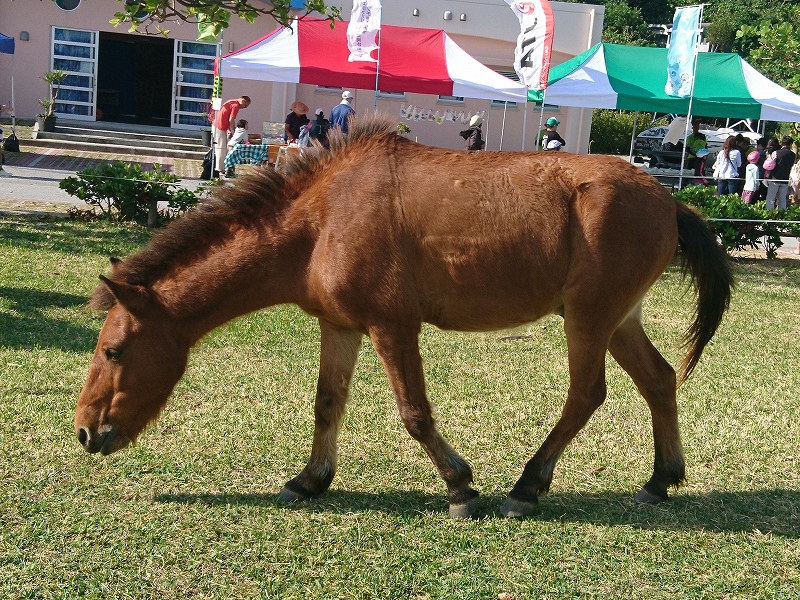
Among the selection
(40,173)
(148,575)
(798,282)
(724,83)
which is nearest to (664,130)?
(724,83)

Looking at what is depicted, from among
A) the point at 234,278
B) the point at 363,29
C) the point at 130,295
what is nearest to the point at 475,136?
the point at 363,29

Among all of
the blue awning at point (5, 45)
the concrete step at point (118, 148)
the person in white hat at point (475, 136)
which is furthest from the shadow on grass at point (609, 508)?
the concrete step at point (118, 148)

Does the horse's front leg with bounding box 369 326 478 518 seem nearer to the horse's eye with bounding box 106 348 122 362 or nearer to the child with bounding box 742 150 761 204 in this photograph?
the horse's eye with bounding box 106 348 122 362

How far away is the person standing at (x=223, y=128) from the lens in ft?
63.4

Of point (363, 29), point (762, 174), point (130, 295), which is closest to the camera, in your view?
point (130, 295)

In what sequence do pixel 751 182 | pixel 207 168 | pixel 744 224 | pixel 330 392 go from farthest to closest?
pixel 207 168, pixel 751 182, pixel 744 224, pixel 330 392

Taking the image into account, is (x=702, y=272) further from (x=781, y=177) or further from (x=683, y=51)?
(x=781, y=177)

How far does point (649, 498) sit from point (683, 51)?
1285cm

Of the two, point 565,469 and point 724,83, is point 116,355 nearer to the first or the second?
point 565,469

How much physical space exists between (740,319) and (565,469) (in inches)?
208

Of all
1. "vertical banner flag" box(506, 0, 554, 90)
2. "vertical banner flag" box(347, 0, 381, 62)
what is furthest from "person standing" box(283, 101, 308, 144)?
"vertical banner flag" box(506, 0, 554, 90)

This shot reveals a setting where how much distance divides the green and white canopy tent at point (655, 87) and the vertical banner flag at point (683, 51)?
5.30 ft

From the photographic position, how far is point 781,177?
20.1 metres

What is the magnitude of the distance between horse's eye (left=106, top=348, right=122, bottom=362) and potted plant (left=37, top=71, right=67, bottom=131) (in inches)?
800
